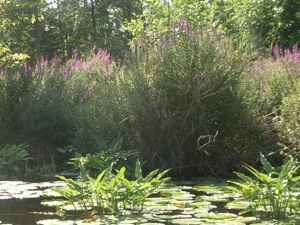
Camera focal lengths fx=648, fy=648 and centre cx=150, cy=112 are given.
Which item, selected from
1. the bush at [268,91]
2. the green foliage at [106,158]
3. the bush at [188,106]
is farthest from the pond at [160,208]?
the bush at [268,91]

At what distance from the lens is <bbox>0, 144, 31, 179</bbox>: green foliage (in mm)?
10633

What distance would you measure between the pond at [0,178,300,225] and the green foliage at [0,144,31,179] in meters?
1.53

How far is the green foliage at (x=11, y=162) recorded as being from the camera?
1063 cm

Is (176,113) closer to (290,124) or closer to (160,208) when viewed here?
(290,124)

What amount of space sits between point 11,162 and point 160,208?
434cm

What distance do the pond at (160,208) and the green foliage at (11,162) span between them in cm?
153

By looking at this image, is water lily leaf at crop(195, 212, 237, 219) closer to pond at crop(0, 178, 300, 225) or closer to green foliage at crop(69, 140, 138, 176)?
pond at crop(0, 178, 300, 225)

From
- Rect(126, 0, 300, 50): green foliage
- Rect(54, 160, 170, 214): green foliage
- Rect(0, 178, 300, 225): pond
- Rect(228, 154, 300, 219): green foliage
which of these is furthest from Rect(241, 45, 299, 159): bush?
Rect(126, 0, 300, 50): green foliage

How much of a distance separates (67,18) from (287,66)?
1096 inches

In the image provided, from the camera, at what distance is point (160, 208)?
711 cm

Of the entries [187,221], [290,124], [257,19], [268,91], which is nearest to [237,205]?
[187,221]

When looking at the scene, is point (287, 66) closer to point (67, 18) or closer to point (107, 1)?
point (67, 18)

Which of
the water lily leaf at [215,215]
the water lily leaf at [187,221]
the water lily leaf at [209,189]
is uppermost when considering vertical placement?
the water lily leaf at [209,189]

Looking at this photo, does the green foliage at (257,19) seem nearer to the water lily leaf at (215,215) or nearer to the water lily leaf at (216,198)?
the water lily leaf at (216,198)
